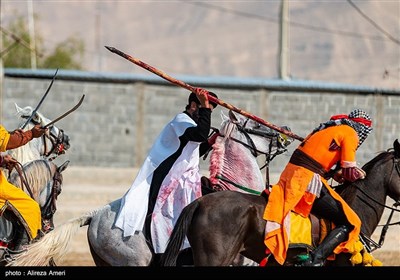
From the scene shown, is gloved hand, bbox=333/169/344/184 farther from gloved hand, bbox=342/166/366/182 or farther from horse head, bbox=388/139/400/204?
horse head, bbox=388/139/400/204

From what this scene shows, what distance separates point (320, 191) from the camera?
32.4 ft

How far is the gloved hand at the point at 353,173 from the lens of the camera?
9.93 metres

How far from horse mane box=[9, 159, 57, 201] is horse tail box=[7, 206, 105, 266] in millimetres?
1051

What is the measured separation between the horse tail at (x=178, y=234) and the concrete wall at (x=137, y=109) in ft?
44.2

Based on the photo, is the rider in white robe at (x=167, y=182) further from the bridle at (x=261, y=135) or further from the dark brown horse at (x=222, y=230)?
the bridle at (x=261, y=135)

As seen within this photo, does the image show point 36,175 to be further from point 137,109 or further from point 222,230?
point 137,109

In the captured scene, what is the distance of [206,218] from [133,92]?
15088 millimetres

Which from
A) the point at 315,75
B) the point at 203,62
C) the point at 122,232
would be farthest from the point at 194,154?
the point at 203,62

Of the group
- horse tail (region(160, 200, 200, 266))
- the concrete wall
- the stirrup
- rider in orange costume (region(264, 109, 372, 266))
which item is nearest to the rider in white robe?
horse tail (region(160, 200, 200, 266))

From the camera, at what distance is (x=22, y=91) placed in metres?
23.8

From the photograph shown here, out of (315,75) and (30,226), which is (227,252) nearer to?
(30,226)

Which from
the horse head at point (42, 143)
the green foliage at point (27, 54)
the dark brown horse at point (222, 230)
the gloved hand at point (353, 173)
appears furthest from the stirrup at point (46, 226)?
the green foliage at point (27, 54)

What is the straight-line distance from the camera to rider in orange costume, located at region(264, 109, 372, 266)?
9633mm

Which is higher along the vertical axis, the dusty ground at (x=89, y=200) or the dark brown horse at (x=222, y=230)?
the dark brown horse at (x=222, y=230)
